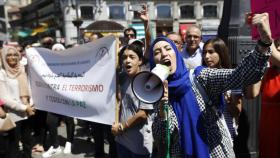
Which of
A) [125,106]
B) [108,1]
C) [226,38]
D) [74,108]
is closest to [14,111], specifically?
[74,108]

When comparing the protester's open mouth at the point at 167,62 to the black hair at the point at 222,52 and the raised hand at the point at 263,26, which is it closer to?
the raised hand at the point at 263,26

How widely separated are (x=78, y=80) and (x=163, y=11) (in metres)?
38.4

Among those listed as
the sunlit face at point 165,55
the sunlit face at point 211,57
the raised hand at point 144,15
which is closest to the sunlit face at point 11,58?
the raised hand at point 144,15

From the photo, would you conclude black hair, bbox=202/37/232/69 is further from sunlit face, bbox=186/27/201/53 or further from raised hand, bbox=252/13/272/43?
sunlit face, bbox=186/27/201/53

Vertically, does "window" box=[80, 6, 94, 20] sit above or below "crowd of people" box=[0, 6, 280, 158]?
above

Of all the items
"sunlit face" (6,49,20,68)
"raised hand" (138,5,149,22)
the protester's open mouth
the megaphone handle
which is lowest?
the megaphone handle

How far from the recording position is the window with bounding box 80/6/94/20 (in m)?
41.9

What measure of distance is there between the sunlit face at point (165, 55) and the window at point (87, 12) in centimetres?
3997

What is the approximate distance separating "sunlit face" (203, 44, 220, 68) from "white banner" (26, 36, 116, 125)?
1148 mm

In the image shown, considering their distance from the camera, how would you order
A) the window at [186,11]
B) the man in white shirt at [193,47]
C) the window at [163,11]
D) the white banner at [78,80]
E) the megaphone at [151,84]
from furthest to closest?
1. the window at [186,11]
2. the window at [163,11]
3. the man in white shirt at [193,47]
4. the white banner at [78,80]
5. the megaphone at [151,84]

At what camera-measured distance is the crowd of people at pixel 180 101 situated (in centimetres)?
246

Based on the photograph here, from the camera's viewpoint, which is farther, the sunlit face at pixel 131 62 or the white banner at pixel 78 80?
the white banner at pixel 78 80

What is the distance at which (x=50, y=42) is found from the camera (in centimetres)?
742

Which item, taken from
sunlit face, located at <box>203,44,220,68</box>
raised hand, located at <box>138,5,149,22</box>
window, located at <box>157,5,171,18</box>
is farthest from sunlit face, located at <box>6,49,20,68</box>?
window, located at <box>157,5,171,18</box>
